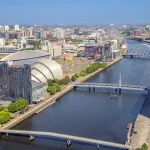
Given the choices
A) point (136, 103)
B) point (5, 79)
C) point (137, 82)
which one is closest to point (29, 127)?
point (5, 79)

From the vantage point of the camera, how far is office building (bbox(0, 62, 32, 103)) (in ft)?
61.5

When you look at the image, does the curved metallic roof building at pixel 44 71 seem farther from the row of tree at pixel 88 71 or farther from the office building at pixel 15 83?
the office building at pixel 15 83

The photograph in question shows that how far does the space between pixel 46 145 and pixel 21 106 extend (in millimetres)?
4647

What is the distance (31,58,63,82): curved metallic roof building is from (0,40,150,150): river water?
254 cm

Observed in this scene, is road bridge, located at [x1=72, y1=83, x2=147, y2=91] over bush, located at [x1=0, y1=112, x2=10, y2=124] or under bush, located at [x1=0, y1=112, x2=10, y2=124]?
over

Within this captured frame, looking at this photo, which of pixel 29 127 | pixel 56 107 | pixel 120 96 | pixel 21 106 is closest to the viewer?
pixel 29 127

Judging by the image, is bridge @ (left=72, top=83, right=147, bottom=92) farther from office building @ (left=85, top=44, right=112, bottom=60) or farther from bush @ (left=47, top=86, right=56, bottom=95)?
office building @ (left=85, top=44, right=112, bottom=60)

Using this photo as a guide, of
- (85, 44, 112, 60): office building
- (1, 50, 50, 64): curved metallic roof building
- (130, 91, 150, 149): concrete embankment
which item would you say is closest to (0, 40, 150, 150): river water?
(130, 91, 150, 149): concrete embankment

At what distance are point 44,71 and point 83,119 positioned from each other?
8.60m

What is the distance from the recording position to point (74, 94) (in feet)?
72.8

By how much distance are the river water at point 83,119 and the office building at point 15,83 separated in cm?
176

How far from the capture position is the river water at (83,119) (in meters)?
13.5

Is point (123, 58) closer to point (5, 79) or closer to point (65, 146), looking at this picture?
point (5, 79)

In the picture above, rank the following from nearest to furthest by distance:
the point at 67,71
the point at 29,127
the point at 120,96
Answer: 1. the point at 29,127
2. the point at 120,96
3. the point at 67,71
